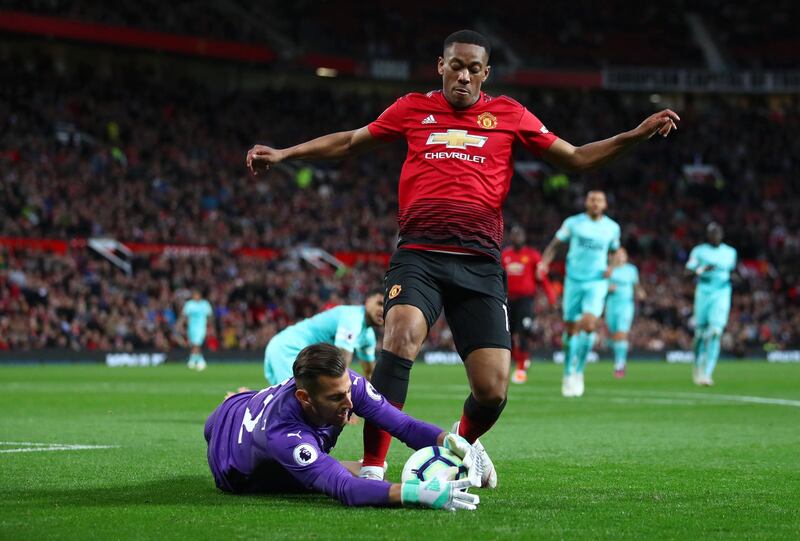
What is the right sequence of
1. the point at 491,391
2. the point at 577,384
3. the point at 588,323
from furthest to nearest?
the point at 577,384 < the point at 588,323 < the point at 491,391

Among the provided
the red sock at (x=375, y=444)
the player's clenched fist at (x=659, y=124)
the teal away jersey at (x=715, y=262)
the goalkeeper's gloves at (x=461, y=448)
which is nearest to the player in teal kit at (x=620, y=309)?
the teal away jersey at (x=715, y=262)

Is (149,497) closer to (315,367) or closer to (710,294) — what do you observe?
(315,367)

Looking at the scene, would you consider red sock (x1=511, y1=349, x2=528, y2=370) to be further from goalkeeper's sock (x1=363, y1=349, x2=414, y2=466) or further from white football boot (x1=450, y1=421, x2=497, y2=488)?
goalkeeper's sock (x1=363, y1=349, x2=414, y2=466)

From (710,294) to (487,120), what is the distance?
14.7 m

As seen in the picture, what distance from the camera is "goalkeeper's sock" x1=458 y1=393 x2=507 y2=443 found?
7.17m

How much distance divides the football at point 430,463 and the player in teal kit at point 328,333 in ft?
15.4

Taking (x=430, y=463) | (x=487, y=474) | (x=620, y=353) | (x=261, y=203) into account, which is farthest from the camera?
Result: (x=261, y=203)

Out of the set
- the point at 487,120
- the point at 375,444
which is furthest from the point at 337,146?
the point at 375,444

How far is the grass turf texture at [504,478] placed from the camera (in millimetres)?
5430

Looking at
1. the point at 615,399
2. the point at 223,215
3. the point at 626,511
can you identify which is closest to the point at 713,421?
the point at 615,399

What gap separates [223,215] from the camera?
1502 inches

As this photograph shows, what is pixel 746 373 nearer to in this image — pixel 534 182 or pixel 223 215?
pixel 223 215

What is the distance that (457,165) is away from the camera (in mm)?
7062

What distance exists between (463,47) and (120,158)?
32.9 m
